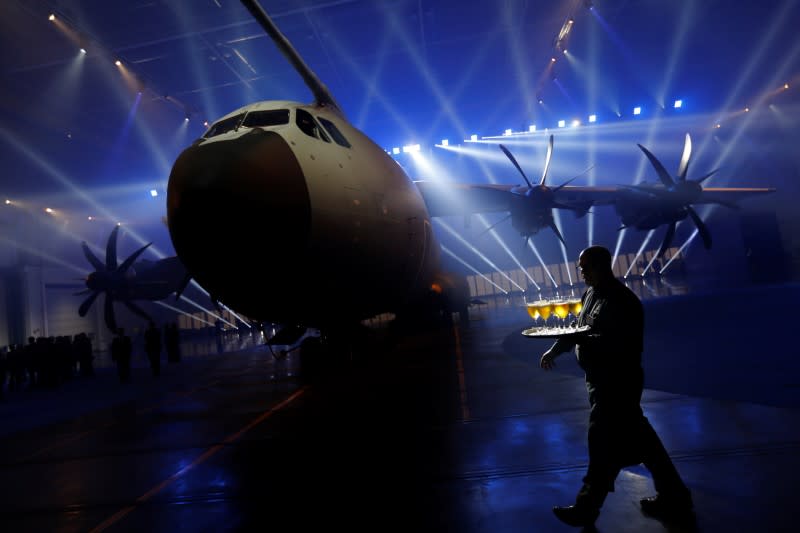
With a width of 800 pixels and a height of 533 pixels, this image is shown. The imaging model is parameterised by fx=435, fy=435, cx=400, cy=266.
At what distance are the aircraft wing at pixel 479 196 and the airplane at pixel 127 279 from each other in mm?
11247

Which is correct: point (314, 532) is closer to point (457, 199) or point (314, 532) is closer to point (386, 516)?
point (386, 516)

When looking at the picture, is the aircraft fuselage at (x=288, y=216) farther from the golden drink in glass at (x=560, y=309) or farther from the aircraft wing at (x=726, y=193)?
the aircraft wing at (x=726, y=193)

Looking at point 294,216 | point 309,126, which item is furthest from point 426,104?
point 294,216

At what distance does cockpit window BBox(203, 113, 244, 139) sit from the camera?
652 centimetres

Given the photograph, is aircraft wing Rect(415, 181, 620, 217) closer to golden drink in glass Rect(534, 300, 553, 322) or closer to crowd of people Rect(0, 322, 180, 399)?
golden drink in glass Rect(534, 300, 553, 322)

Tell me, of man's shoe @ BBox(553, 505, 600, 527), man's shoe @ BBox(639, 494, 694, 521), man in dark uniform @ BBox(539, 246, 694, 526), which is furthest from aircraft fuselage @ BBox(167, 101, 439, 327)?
man's shoe @ BBox(639, 494, 694, 521)

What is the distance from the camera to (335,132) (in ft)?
23.1

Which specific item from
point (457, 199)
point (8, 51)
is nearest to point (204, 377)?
point (457, 199)

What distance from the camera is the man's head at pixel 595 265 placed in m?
3.11

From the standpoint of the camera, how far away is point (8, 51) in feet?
60.0

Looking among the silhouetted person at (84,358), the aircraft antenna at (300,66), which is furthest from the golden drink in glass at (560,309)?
the silhouetted person at (84,358)

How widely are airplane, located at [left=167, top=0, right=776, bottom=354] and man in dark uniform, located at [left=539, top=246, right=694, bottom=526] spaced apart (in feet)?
11.3

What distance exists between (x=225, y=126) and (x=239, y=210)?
257 centimetres

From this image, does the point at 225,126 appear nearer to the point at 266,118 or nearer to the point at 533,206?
the point at 266,118
